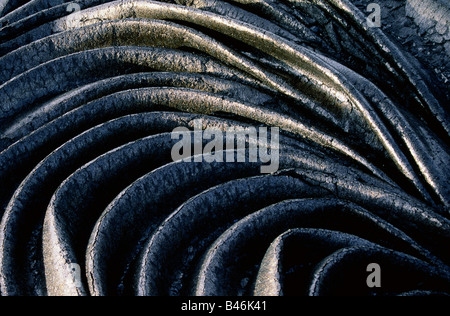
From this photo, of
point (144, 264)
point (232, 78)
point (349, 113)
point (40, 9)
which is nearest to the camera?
point (144, 264)

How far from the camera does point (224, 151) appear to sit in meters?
1.78

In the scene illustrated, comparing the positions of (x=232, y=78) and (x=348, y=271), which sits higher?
(x=232, y=78)

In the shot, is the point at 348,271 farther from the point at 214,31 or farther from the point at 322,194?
the point at 214,31

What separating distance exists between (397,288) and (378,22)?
1.33 m

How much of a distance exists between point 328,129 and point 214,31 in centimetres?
75

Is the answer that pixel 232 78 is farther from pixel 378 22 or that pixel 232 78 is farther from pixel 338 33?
pixel 378 22

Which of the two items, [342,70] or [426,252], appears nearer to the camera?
[426,252]

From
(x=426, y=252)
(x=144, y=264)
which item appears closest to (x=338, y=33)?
(x=426, y=252)

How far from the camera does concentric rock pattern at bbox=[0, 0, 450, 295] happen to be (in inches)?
58.3

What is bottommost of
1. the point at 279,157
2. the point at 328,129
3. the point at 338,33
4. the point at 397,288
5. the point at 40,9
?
the point at 397,288

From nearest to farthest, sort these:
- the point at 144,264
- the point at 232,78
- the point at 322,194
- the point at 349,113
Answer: the point at 144,264 → the point at 322,194 → the point at 349,113 → the point at 232,78

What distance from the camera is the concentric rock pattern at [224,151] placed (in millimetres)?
1480

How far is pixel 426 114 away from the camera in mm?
1861

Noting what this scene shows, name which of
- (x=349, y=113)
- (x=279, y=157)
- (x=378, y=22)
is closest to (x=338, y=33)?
(x=378, y=22)
